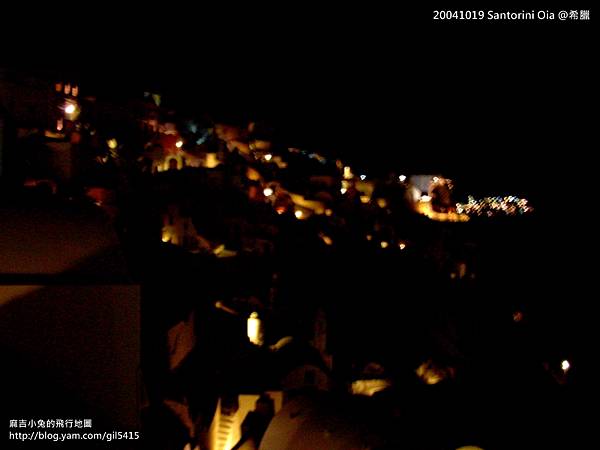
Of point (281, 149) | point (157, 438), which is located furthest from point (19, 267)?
point (281, 149)

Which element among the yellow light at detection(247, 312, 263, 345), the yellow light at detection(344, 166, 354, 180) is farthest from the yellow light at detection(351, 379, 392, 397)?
the yellow light at detection(344, 166, 354, 180)

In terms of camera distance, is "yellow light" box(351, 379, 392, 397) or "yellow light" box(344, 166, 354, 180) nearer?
"yellow light" box(351, 379, 392, 397)

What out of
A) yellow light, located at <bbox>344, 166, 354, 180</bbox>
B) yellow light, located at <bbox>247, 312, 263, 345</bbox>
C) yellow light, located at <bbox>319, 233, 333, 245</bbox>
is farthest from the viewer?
yellow light, located at <bbox>344, 166, 354, 180</bbox>

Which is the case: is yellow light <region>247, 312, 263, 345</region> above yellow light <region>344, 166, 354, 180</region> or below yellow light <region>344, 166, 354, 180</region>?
below

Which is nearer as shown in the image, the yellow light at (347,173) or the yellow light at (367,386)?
the yellow light at (367,386)

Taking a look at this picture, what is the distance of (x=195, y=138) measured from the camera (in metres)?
29.6

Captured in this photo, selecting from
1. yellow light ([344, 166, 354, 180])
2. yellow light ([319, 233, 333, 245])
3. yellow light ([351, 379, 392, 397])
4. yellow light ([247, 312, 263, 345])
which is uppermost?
yellow light ([344, 166, 354, 180])

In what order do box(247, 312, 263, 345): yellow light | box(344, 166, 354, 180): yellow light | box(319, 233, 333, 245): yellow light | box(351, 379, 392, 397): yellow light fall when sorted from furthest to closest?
box(344, 166, 354, 180): yellow light → box(319, 233, 333, 245): yellow light → box(247, 312, 263, 345): yellow light → box(351, 379, 392, 397): yellow light

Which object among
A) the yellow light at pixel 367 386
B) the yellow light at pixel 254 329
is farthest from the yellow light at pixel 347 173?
the yellow light at pixel 367 386

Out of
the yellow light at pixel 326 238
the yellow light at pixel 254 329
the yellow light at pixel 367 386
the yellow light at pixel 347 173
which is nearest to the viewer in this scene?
the yellow light at pixel 367 386

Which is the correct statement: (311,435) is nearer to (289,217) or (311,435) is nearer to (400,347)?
(400,347)

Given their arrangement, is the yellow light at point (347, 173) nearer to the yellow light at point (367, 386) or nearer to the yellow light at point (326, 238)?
the yellow light at point (326, 238)

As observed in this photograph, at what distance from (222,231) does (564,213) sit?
20344mm

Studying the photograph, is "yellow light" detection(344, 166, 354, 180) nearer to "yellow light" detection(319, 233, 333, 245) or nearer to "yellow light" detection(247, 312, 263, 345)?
"yellow light" detection(319, 233, 333, 245)
